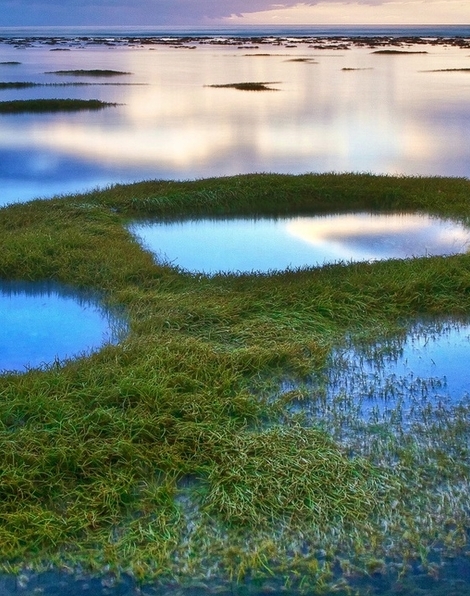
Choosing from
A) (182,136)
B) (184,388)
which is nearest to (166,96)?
(182,136)

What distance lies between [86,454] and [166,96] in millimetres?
24269

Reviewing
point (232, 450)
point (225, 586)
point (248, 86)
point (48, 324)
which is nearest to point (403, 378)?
point (232, 450)

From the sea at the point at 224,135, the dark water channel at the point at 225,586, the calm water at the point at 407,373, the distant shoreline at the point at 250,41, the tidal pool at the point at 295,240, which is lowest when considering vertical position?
the dark water channel at the point at 225,586

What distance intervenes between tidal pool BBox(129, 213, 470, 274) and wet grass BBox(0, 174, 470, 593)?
1.20 metres

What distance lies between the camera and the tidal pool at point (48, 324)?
602 centimetres

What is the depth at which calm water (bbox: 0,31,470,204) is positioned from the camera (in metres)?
14.3

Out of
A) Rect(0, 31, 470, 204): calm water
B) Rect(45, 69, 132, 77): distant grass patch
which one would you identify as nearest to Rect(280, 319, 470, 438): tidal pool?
Rect(0, 31, 470, 204): calm water

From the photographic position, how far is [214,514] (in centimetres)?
384

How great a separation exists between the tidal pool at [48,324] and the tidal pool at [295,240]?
1422mm

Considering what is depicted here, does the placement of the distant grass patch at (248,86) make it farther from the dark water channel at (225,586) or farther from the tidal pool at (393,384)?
the dark water channel at (225,586)

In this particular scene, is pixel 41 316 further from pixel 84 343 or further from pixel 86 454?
pixel 86 454

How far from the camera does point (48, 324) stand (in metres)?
6.69

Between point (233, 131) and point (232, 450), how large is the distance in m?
15.6

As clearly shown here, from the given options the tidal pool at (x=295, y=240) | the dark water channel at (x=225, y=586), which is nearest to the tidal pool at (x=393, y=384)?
the dark water channel at (x=225, y=586)
